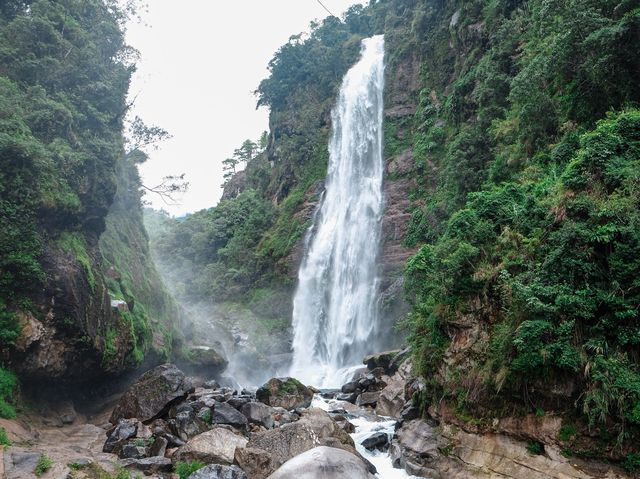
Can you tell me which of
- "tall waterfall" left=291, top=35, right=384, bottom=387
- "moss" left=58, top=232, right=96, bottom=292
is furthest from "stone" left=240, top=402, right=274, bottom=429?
"tall waterfall" left=291, top=35, right=384, bottom=387

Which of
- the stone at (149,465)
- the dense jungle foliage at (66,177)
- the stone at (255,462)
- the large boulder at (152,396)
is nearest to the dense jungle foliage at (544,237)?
the stone at (255,462)

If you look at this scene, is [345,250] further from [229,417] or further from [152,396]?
[229,417]

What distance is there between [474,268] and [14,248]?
1362 cm

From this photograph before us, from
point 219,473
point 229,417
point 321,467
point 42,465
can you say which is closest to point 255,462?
point 219,473

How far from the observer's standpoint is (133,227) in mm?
28547

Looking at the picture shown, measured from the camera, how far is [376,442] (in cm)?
1161

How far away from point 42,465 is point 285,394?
9.84m

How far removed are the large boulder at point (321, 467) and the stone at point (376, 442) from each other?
14.2ft

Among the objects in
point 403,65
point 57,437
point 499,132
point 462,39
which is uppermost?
point 403,65

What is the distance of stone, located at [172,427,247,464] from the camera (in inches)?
391

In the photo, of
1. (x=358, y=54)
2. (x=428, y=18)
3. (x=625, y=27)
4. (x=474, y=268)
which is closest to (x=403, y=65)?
(x=428, y=18)

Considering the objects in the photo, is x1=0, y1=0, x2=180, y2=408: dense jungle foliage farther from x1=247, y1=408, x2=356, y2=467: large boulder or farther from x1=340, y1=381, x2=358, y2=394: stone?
x1=340, y1=381, x2=358, y2=394: stone

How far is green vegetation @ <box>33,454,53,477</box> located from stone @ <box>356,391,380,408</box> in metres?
10.8

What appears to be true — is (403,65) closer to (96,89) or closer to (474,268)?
(96,89)
